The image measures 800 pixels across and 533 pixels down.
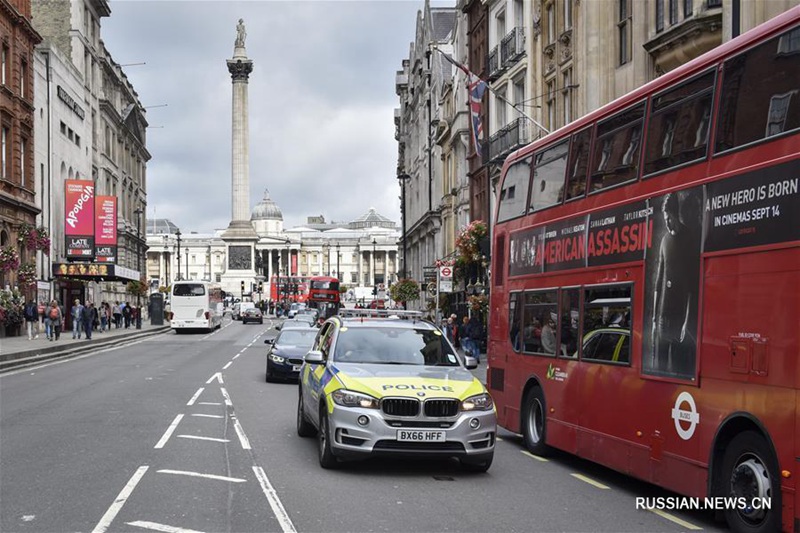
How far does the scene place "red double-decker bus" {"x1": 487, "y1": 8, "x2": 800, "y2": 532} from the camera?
7586 millimetres

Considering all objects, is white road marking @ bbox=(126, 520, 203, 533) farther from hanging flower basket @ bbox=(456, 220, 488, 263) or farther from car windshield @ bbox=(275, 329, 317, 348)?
hanging flower basket @ bbox=(456, 220, 488, 263)

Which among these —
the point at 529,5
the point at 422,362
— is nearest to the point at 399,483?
the point at 422,362

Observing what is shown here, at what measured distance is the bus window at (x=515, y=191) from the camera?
45.8 ft

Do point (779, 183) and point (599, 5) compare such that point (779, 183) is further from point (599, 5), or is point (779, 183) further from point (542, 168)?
point (599, 5)

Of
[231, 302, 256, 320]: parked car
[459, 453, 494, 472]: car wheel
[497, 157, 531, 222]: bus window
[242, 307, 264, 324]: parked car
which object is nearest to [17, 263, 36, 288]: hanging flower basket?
[497, 157, 531, 222]: bus window

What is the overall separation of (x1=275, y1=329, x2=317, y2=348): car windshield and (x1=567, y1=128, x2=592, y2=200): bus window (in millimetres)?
13777

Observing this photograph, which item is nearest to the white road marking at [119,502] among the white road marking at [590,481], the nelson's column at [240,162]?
the white road marking at [590,481]

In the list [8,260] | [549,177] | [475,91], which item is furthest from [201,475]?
[8,260]

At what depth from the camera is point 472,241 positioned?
38.1m

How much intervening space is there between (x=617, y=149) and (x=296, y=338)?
52.8ft

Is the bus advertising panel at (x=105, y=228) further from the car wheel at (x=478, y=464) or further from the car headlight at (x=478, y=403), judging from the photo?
the car headlight at (x=478, y=403)

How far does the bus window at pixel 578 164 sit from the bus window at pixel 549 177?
0.69 ft

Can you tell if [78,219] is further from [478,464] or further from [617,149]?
[617,149]

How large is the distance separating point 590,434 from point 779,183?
4415 millimetres
